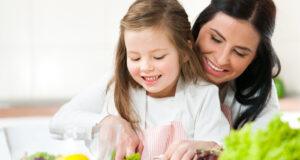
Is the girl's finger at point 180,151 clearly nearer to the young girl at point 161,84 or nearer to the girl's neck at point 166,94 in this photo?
the young girl at point 161,84

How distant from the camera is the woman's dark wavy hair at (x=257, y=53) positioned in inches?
41.4

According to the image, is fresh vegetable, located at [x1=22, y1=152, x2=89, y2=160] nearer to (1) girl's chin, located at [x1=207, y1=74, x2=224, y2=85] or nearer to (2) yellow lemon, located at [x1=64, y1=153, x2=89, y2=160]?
(2) yellow lemon, located at [x1=64, y1=153, x2=89, y2=160]

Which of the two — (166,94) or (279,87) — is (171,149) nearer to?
(166,94)

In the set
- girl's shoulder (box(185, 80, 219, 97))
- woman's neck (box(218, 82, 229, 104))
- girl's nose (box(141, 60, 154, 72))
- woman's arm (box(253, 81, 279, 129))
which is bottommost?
woman's arm (box(253, 81, 279, 129))

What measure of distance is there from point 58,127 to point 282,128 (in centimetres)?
67

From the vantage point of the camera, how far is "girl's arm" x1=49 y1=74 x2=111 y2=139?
104 centimetres

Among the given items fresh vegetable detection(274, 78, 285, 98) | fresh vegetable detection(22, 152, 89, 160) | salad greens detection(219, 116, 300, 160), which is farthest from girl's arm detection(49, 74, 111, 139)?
fresh vegetable detection(274, 78, 285, 98)

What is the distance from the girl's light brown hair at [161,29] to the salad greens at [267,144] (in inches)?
20.6

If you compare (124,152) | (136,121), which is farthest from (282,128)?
(136,121)

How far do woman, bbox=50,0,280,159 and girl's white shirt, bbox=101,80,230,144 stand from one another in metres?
0.04

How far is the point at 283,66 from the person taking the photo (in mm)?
1838

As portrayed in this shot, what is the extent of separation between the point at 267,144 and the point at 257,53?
2.15ft

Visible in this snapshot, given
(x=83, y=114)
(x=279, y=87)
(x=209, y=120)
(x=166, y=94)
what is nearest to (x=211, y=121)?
(x=209, y=120)

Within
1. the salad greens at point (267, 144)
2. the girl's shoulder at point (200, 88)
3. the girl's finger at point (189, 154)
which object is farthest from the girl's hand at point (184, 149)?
the salad greens at point (267, 144)
